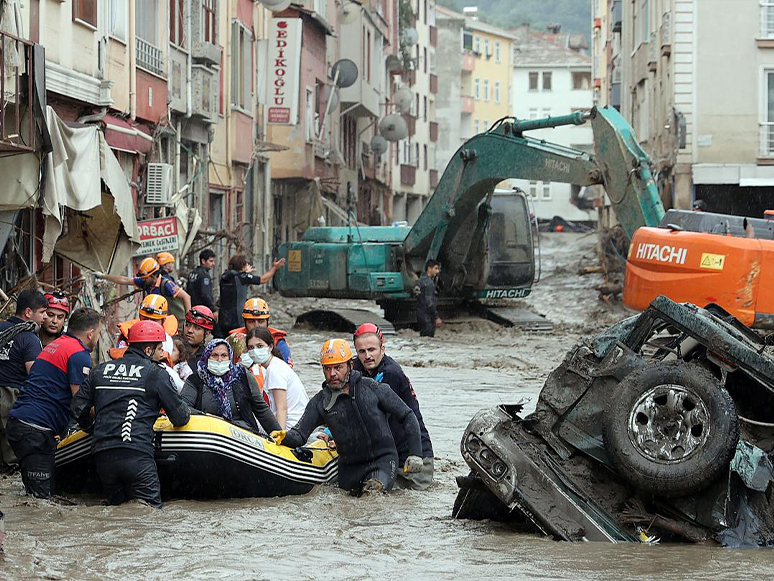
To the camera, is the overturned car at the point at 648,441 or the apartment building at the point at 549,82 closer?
the overturned car at the point at 648,441

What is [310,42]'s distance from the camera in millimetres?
40125

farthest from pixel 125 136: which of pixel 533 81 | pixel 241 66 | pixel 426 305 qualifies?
pixel 533 81

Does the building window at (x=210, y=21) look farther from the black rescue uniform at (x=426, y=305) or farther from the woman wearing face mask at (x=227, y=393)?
the woman wearing face mask at (x=227, y=393)

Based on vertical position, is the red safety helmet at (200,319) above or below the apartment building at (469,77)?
below

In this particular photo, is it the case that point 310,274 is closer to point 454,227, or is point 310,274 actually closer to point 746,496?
point 454,227

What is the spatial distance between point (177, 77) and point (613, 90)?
103ft

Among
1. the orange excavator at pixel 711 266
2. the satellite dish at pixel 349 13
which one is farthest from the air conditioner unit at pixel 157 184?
the satellite dish at pixel 349 13

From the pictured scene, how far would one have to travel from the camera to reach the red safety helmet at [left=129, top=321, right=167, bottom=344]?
382 inches

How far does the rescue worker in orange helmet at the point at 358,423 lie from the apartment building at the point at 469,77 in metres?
79.6

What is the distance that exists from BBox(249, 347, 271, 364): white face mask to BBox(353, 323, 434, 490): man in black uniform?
0.75 m

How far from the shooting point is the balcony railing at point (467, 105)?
94750mm

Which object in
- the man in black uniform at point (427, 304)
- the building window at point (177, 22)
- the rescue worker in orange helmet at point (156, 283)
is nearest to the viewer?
the rescue worker in orange helmet at point (156, 283)

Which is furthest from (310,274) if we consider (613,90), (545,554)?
(613,90)

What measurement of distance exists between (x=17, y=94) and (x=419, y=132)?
65382 mm
